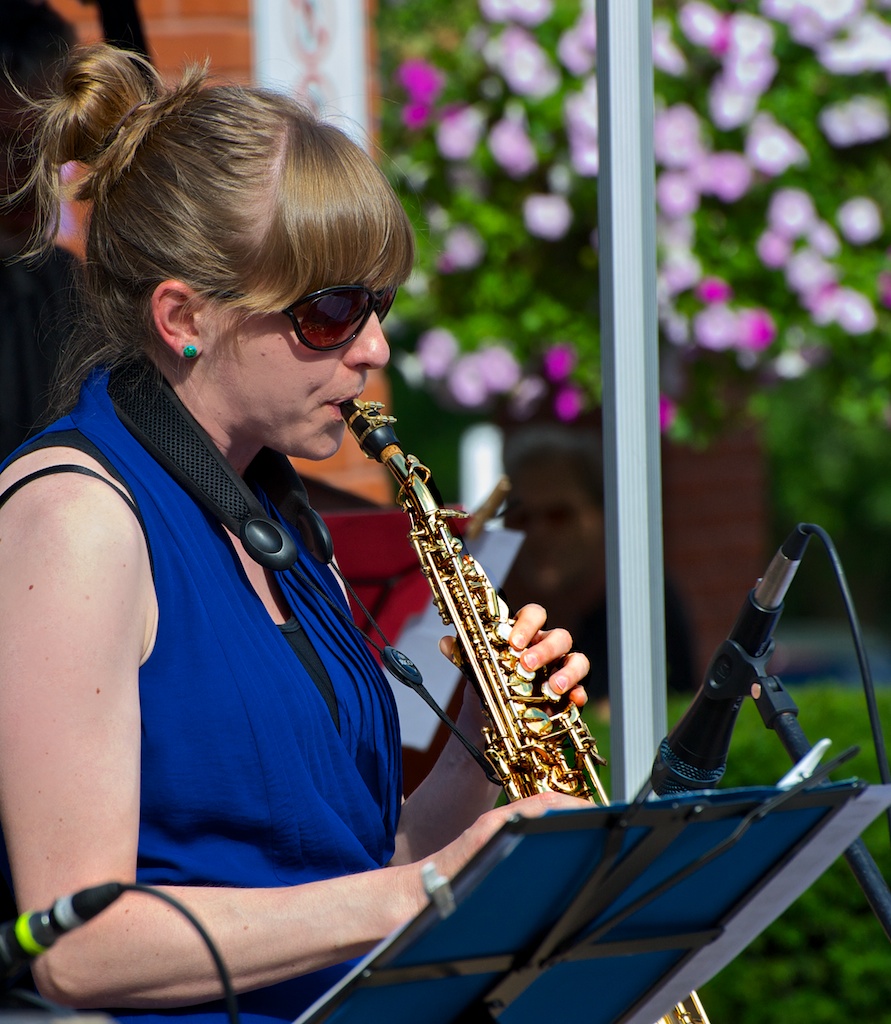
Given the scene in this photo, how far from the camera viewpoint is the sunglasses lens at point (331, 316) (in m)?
1.54

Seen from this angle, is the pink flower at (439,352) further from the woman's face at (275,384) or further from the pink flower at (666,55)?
the woman's face at (275,384)

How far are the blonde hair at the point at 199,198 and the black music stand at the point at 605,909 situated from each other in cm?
76

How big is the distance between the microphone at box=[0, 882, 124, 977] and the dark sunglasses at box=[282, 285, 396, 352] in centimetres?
74

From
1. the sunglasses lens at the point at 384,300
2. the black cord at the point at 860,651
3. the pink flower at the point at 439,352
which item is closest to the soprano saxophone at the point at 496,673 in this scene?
A: the sunglasses lens at the point at 384,300

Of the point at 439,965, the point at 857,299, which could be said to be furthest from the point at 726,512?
the point at 439,965

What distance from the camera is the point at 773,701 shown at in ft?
4.94

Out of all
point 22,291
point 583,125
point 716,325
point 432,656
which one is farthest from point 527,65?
point 432,656

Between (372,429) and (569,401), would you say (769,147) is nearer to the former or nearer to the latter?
(569,401)

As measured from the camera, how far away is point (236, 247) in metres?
1.51

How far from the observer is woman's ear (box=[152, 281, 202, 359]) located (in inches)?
60.7

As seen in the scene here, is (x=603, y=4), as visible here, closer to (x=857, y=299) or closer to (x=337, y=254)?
(x=337, y=254)

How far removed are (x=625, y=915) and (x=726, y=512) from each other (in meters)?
4.94

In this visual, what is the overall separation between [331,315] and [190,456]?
0.77 ft

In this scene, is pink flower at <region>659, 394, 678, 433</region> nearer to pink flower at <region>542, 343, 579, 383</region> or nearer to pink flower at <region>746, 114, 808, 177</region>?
pink flower at <region>542, 343, 579, 383</region>
